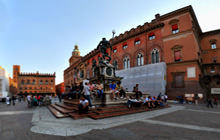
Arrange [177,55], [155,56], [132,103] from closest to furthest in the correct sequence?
[132,103], [177,55], [155,56]

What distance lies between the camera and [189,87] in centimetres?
1944

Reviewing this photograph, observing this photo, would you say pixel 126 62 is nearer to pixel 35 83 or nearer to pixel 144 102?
pixel 144 102

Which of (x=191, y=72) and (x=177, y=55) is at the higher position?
(x=177, y=55)

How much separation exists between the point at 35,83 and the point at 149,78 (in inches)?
2520

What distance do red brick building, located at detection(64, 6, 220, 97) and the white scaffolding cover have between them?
4.10 ft

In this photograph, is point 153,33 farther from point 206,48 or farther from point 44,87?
point 44,87

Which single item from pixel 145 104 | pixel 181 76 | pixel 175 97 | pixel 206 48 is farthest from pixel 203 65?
pixel 145 104

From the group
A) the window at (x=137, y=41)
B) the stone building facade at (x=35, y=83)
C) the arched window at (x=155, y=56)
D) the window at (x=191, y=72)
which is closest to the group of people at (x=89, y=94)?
the window at (x=191, y=72)

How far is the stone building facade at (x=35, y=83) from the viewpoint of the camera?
205 ft

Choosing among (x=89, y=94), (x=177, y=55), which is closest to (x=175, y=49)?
(x=177, y=55)

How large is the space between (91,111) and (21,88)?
70467mm

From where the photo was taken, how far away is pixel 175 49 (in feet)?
70.8

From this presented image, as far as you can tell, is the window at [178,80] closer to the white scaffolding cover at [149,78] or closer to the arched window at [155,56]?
the white scaffolding cover at [149,78]

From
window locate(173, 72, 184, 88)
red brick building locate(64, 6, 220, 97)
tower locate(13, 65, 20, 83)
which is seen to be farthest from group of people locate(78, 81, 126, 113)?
tower locate(13, 65, 20, 83)
